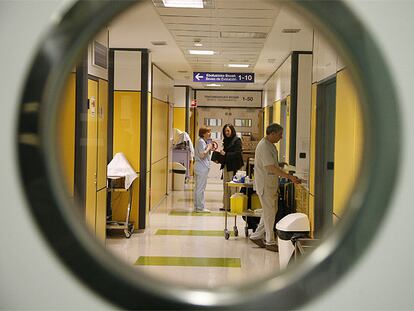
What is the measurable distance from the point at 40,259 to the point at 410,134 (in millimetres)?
1039

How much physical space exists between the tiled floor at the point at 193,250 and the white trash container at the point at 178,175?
133 inches

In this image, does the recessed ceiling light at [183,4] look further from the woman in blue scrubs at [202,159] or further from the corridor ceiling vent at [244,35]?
the woman in blue scrubs at [202,159]

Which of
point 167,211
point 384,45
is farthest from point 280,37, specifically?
point 384,45

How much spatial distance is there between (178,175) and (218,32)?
6766 mm

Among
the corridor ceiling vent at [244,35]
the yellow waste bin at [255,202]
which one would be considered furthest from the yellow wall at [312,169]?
the yellow waste bin at [255,202]

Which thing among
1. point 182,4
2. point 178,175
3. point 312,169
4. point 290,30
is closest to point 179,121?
point 178,175

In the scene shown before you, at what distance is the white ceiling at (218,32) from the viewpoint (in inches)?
220

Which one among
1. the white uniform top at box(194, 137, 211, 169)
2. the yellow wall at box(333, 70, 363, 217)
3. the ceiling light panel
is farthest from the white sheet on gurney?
the yellow wall at box(333, 70, 363, 217)

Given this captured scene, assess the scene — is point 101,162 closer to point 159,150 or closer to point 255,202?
point 255,202

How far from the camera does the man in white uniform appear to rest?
673 centimetres

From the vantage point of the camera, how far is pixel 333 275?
1411 mm

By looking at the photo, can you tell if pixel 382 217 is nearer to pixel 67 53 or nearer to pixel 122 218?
pixel 67 53

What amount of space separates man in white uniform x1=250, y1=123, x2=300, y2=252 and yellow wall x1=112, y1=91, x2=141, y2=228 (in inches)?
78.2

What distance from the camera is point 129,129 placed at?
26.6ft
